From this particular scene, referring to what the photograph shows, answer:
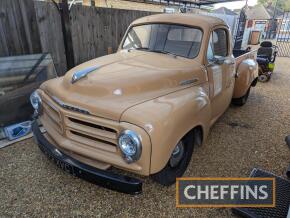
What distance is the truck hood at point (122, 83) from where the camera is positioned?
2205mm

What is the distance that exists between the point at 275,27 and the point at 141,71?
29454mm

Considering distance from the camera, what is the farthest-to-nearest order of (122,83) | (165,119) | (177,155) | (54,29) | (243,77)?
(54,29) → (243,77) → (177,155) → (122,83) → (165,119)

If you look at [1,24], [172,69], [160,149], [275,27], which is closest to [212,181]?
[160,149]

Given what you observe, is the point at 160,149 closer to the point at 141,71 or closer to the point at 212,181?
the point at 141,71

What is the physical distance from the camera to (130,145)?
1932 millimetres

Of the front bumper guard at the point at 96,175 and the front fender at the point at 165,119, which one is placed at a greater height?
the front fender at the point at 165,119

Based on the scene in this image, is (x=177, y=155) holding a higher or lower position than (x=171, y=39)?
lower

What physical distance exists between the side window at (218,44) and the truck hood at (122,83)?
0.46m

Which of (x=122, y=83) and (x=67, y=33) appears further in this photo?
(x=67, y=33)

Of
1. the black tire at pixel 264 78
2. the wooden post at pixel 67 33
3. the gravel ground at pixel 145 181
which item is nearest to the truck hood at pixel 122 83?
the gravel ground at pixel 145 181

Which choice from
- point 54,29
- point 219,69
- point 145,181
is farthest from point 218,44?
point 54,29

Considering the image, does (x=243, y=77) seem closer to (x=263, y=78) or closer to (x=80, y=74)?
(x=80, y=74)

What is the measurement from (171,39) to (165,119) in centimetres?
168

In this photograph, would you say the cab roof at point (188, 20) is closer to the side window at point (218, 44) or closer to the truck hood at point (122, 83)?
the side window at point (218, 44)
